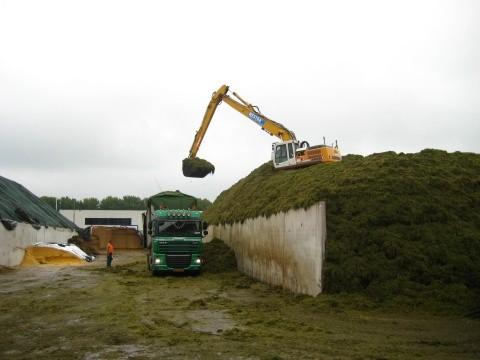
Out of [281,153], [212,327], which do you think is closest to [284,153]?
[281,153]

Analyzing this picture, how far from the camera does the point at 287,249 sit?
17375mm

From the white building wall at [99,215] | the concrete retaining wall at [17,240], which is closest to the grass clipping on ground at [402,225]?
the concrete retaining wall at [17,240]

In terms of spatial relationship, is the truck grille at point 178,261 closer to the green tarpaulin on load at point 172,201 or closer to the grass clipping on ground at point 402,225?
the green tarpaulin on load at point 172,201

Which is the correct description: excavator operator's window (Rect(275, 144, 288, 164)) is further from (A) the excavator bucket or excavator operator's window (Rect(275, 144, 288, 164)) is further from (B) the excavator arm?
(A) the excavator bucket

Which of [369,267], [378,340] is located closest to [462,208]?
[369,267]

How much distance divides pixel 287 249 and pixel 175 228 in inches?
272

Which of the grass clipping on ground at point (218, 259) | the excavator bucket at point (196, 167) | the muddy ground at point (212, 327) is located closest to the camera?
the muddy ground at point (212, 327)

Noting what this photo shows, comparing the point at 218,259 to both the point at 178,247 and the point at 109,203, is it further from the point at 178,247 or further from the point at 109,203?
the point at 109,203

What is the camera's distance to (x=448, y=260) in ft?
46.2

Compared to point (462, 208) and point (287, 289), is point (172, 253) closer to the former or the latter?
point (287, 289)

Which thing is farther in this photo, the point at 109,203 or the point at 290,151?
the point at 109,203

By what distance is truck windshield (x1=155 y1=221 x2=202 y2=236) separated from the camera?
22.5 meters

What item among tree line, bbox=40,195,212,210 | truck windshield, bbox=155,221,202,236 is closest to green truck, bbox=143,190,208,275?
truck windshield, bbox=155,221,202,236

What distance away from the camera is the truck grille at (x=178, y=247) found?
21984 millimetres
